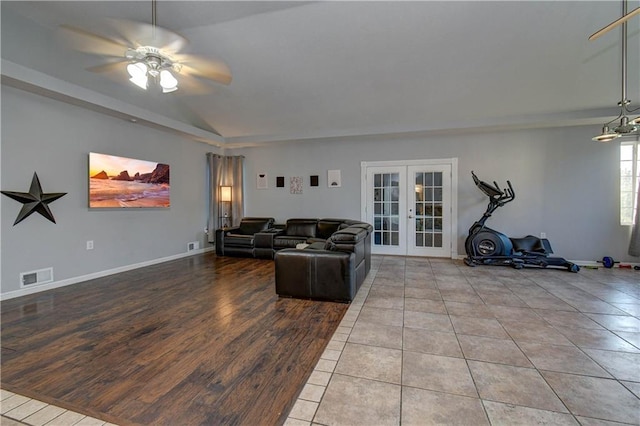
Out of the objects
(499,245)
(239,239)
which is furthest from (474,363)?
(239,239)

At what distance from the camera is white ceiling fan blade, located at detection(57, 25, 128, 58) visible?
9.37 ft

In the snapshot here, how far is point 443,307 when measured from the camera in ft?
10.2

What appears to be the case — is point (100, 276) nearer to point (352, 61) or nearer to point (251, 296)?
point (251, 296)

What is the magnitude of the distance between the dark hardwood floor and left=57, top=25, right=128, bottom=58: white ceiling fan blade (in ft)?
9.45

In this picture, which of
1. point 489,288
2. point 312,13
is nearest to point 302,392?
point 489,288

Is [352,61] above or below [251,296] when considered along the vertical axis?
above

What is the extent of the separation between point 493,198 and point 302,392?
5050 mm

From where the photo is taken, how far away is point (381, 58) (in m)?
3.78

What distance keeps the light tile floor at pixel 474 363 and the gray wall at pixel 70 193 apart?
9.08 feet

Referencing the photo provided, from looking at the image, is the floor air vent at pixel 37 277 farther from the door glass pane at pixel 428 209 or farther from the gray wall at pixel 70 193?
the door glass pane at pixel 428 209

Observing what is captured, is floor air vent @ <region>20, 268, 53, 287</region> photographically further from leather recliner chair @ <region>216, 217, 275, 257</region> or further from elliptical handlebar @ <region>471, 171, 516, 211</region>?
elliptical handlebar @ <region>471, 171, 516, 211</region>

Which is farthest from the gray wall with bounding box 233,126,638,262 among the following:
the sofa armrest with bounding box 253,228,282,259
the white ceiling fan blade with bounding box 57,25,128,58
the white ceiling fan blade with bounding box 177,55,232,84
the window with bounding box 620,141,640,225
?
the white ceiling fan blade with bounding box 57,25,128,58

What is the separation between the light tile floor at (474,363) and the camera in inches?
60.4

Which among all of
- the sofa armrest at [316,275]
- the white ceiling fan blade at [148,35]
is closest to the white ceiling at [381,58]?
the white ceiling fan blade at [148,35]
